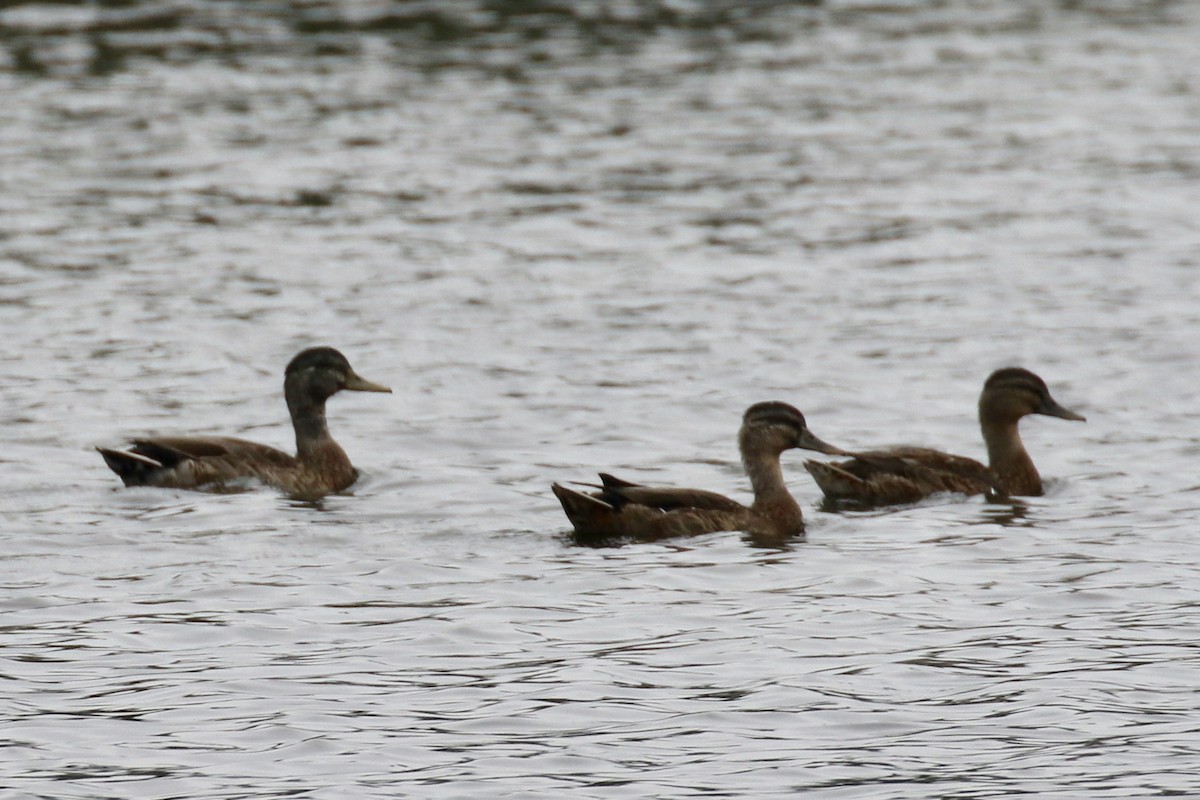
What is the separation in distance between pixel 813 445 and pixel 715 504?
3.62 ft

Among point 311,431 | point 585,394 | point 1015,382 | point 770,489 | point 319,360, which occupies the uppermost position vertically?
point 319,360

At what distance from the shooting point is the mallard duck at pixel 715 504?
1370 cm

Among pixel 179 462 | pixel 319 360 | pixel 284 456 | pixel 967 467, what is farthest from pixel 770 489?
pixel 179 462

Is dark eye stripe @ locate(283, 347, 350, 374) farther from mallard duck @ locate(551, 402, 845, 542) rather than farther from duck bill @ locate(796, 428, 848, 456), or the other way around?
duck bill @ locate(796, 428, 848, 456)

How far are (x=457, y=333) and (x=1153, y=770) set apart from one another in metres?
12.1

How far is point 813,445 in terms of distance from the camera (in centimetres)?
1476

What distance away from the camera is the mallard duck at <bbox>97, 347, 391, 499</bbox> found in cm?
1508

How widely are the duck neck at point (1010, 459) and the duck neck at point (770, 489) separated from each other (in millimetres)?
1716

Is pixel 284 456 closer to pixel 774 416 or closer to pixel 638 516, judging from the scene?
pixel 638 516

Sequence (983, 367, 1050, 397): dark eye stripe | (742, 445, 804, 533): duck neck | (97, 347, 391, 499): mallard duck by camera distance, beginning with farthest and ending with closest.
Answer: (983, 367, 1050, 397): dark eye stripe → (97, 347, 391, 499): mallard duck → (742, 445, 804, 533): duck neck

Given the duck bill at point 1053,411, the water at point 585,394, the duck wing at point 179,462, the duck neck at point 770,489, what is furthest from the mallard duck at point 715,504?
the duck wing at point 179,462

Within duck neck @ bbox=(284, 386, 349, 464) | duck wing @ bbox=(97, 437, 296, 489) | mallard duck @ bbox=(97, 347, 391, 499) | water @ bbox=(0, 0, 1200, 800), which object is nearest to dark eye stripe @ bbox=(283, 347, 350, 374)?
mallard duck @ bbox=(97, 347, 391, 499)

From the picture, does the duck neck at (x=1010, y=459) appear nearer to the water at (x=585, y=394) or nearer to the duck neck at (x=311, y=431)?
the water at (x=585, y=394)

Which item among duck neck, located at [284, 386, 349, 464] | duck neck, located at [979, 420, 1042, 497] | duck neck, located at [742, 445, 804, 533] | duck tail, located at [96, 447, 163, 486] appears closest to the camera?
duck neck, located at [742, 445, 804, 533]
